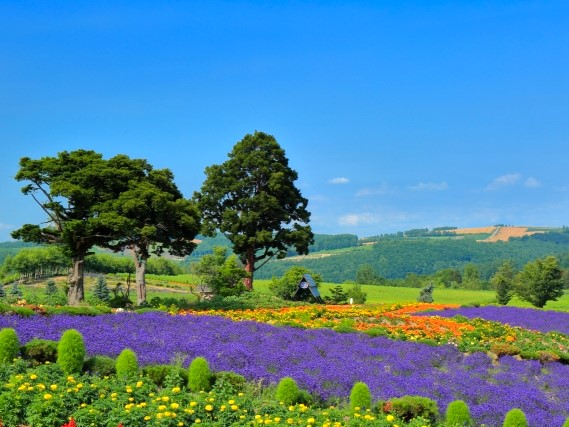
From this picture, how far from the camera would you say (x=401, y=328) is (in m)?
22.2

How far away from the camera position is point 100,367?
10.6m

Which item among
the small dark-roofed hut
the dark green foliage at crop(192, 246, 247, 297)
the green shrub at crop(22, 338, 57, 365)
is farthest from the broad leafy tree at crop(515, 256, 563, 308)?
the green shrub at crop(22, 338, 57, 365)

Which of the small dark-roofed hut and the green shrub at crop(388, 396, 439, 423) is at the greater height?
the small dark-roofed hut

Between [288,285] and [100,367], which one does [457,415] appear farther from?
[288,285]

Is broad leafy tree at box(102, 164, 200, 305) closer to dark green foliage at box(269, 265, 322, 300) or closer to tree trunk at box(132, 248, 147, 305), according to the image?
tree trunk at box(132, 248, 147, 305)

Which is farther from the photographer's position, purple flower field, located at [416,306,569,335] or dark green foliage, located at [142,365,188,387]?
purple flower field, located at [416,306,569,335]

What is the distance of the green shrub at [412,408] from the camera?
966 centimetres

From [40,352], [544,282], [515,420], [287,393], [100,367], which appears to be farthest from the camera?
[544,282]

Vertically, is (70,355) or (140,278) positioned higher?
(140,278)

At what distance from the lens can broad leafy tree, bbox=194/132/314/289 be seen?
140 feet

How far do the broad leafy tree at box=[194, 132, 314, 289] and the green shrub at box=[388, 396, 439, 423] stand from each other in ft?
106

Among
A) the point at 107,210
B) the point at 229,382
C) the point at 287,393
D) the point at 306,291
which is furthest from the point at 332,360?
the point at 306,291

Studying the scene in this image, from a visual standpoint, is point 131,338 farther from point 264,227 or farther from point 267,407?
point 264,227

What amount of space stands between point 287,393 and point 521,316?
26.5 meters
